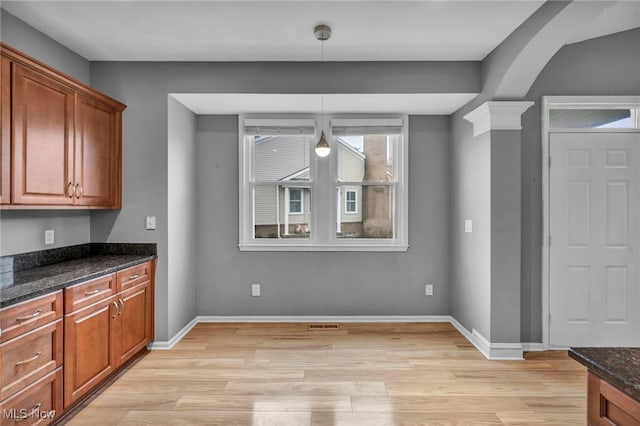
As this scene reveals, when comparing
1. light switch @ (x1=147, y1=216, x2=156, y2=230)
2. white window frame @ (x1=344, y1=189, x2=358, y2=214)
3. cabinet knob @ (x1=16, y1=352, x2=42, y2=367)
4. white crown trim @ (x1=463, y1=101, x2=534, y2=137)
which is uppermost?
white crown trim @ (x1=463, y1=101, x2=534, y2=137)

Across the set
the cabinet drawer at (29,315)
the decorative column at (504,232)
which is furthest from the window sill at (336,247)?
the cabinet drawer at (29,315)

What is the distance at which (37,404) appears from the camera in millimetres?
2031

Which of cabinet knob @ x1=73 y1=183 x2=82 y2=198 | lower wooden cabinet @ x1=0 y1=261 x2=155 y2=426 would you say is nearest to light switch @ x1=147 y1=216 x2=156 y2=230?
lower wooden cabinet @ x1=0 y1=261 x2=155 y2=426

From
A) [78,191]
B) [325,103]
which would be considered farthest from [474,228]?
[78,191]

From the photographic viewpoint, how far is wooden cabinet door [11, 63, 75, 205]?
2270mm

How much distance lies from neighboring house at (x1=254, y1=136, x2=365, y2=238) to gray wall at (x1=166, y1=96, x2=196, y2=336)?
738mm

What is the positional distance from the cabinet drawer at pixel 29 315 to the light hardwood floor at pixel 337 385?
74 centimetres

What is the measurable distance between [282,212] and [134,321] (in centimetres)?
193

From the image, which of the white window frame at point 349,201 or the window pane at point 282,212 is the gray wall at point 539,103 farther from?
the window pane at point 282,212

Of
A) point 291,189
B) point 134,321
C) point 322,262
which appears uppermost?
point 291,189

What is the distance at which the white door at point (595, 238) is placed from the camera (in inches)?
130

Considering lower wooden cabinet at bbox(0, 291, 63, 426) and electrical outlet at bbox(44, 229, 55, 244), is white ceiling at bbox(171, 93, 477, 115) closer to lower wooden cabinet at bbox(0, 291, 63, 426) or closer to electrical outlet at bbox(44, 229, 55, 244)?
electrical outlet at bbox(44, 229, 55, 244)

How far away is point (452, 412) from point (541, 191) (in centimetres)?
212

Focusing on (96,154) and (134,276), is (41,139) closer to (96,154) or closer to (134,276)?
(96,154)
